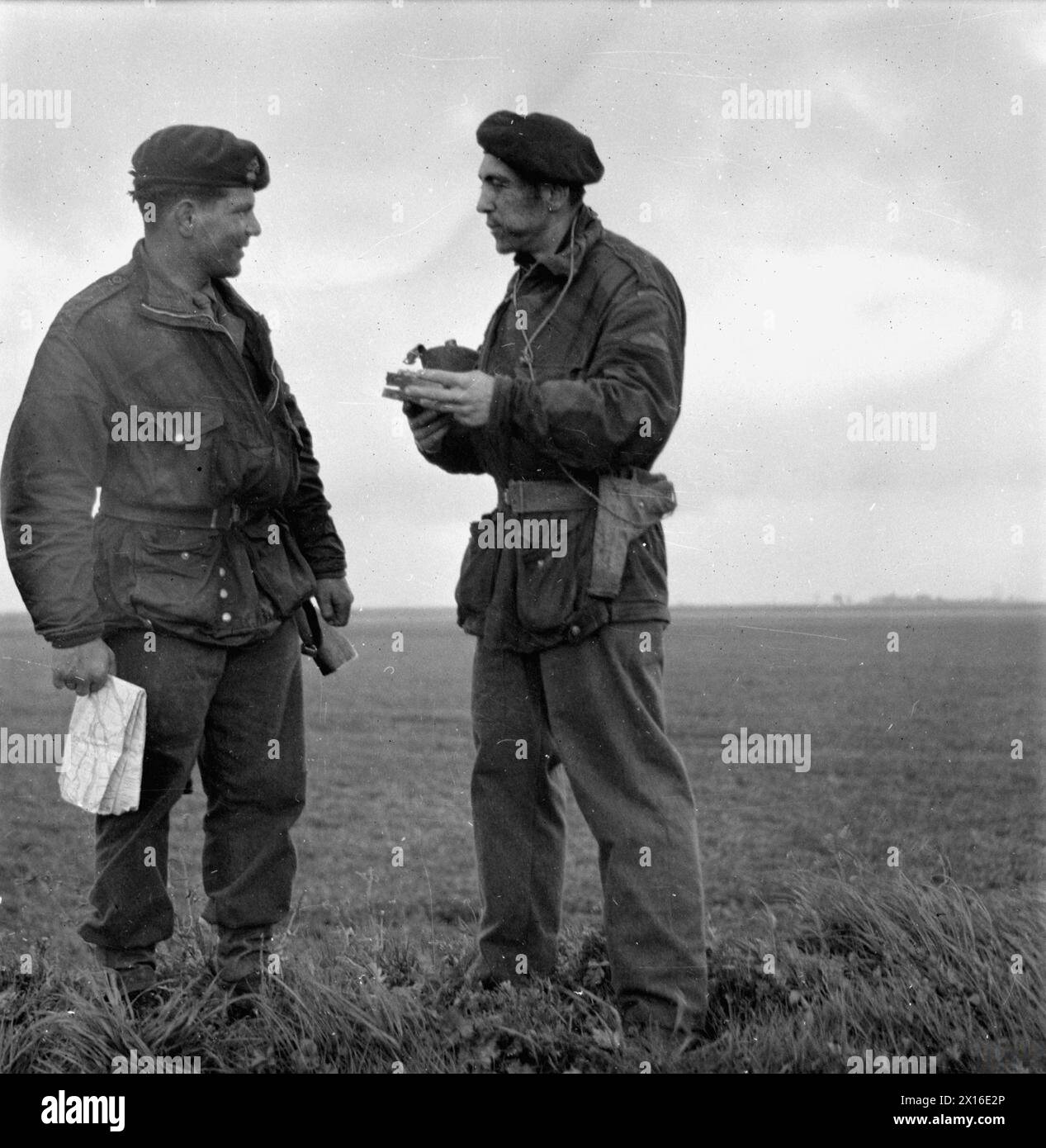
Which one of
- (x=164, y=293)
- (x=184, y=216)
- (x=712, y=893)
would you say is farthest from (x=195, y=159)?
(x=712, y=893)

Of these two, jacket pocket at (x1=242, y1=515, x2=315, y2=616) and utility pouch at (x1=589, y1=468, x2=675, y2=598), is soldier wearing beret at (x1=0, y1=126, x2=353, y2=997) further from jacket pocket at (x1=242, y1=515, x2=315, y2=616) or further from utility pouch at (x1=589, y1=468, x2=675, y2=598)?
utility pouch at (x1=589, y1=468, x2=675, y2=598)

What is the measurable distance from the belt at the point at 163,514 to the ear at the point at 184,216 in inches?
36.5

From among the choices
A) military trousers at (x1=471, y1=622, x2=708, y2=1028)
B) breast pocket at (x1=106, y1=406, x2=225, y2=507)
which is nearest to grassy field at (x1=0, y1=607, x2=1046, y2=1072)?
military trousers at (x1=471, y1=622, x2=708, y2=1028)

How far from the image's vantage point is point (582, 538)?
172 inches

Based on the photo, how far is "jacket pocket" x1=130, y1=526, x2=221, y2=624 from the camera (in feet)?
14.4

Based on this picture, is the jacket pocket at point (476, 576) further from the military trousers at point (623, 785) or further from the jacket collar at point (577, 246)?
the jacket collar at point (577, 246)

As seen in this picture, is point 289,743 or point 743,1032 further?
point 289,743

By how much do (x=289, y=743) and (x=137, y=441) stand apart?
3.91 ft

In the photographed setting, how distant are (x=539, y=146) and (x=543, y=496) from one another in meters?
1.15

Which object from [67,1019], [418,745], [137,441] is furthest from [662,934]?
[418,745]

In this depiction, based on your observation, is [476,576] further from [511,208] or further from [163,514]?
[511,208]

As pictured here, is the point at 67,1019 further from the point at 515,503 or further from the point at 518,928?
the point at 515,503

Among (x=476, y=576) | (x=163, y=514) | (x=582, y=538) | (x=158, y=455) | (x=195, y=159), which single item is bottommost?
(x=476, y=576)
